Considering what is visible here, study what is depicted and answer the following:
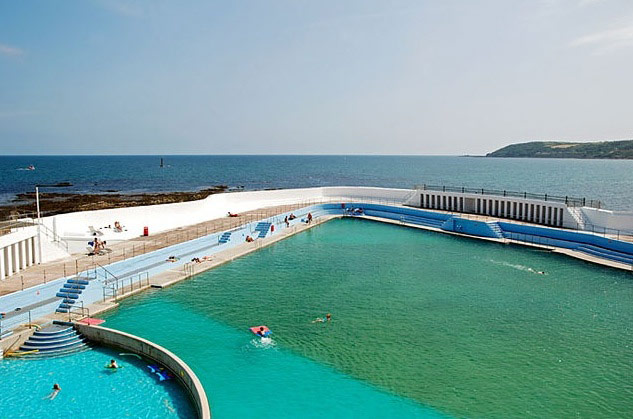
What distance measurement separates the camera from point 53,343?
16297 mm

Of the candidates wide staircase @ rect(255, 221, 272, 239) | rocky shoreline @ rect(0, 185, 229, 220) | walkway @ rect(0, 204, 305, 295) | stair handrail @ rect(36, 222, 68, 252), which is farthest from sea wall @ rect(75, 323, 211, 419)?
rocky shoreline @ rect(0, 185, 229, 220)

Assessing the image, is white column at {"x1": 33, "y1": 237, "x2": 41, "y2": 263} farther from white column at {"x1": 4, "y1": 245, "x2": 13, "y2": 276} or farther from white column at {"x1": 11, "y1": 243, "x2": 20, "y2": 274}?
white column at {"x1": 4, "y1": 245, "x2": 13, "y2": 276}

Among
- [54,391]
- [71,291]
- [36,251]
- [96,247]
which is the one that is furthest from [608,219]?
[36,251]

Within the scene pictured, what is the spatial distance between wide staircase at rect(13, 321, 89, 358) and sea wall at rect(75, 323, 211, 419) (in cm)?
38

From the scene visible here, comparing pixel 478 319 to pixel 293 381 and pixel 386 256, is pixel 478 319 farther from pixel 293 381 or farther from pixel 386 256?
pixel 386 256

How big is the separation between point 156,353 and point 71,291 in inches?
276

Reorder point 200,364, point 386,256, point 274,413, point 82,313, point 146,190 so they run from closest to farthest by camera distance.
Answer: point 274,413 → point 200,364 → point 82,313 → point 386,256 → point 146,190

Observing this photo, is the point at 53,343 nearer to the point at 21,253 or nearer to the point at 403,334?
the point at 21,253

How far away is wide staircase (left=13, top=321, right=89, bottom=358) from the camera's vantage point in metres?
15.9

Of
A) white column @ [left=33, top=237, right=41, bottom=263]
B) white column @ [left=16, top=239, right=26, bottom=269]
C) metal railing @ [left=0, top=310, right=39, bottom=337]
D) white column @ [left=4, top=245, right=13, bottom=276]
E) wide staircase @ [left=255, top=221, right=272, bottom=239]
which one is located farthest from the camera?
wide staircase @ [left=255, top=221, right=272, bottom=239]

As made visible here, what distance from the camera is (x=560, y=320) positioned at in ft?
63.6

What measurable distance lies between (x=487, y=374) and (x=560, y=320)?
21.6ft

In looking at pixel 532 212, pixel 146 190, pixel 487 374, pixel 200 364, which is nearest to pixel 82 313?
pixel 200 364

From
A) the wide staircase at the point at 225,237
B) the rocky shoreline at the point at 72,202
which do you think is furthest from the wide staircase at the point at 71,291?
the rocky shoreline at the point at 72,202
